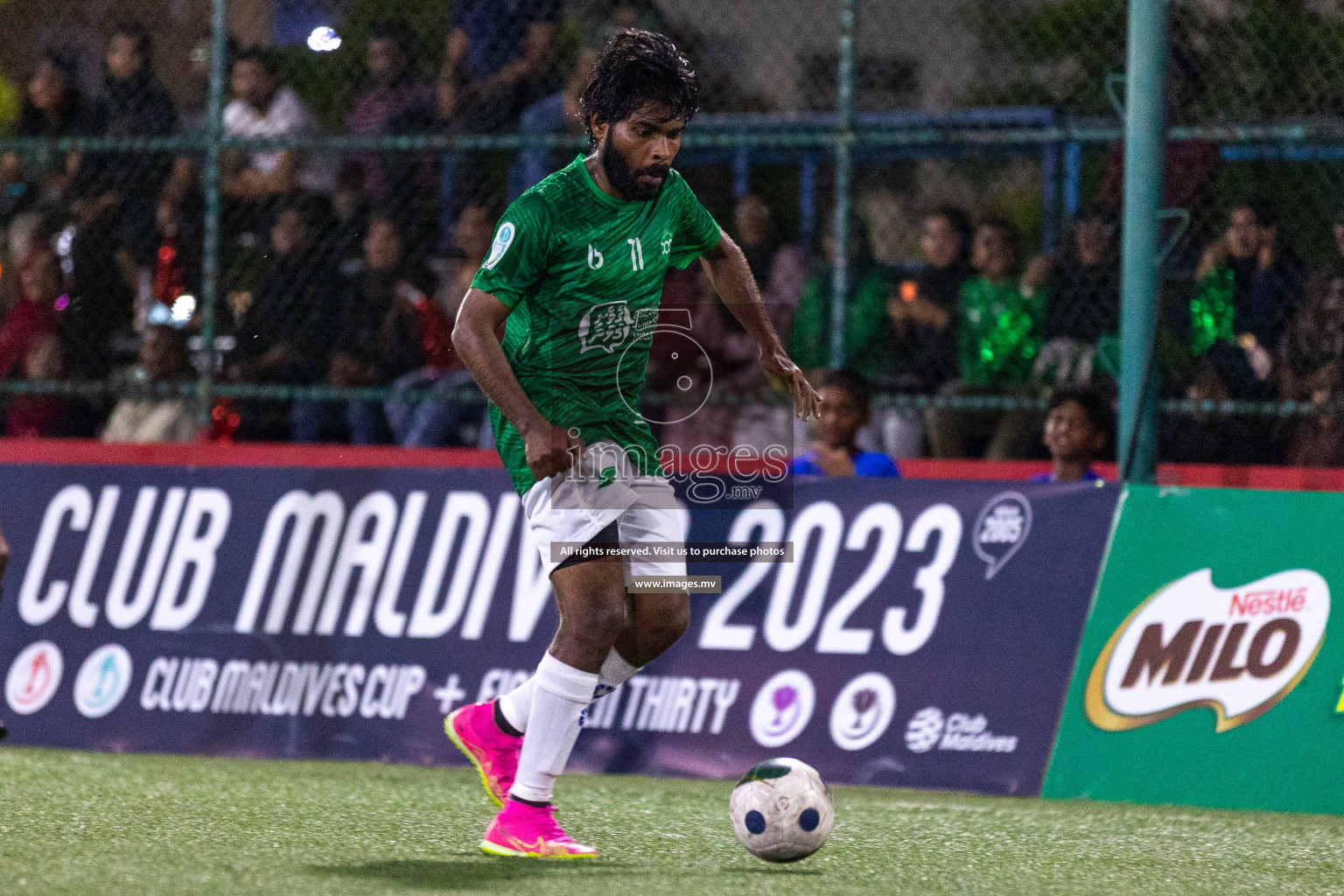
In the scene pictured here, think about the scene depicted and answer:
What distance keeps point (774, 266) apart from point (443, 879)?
4525 mm

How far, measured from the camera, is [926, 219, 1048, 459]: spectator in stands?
795 cm

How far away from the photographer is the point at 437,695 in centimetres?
756

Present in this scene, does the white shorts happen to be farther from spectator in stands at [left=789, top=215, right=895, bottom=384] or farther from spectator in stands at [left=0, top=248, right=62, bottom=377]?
spectator in stands at [left=0, top=248, right=62, bottom=377]

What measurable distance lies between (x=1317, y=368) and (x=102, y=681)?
5.02 metres

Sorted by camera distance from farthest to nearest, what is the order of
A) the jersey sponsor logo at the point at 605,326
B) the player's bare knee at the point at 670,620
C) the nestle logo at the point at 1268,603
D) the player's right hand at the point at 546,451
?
the nestle logo at the point at 1268,603
the player's bare knee at the point at 670,620
the jersey sponsor logo at the point at 605,326
the player's right hand at the point at 546,451

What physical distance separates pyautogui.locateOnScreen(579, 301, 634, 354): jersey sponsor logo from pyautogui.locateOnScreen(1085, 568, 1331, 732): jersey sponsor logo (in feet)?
8.30

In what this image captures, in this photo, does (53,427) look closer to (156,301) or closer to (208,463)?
(156,301)

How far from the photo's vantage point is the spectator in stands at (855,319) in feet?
26.8

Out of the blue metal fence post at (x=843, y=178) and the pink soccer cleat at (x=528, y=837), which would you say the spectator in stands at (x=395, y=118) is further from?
the pink soccer cleat at (x=528, y=837)

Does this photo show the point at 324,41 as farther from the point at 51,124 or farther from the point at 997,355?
the point at 997,355

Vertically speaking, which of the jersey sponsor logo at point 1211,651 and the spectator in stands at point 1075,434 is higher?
the spectator in stands at point 1075,434

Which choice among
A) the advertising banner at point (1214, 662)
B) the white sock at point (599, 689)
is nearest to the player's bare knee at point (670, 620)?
the white sock at point (599, 689)

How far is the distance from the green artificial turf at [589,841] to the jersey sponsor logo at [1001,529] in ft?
2.88

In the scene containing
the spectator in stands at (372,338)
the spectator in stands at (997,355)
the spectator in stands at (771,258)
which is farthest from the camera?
the spectator in stands at (372,338)
